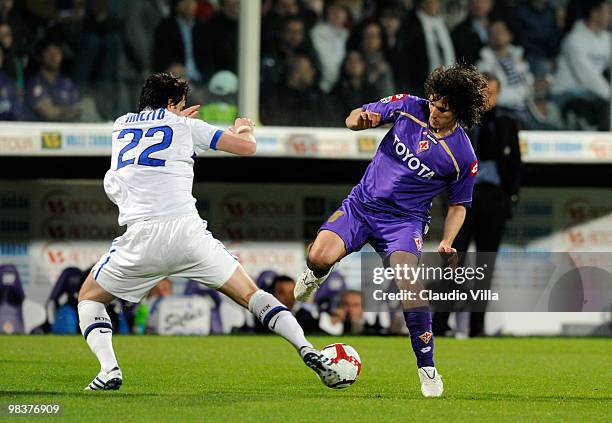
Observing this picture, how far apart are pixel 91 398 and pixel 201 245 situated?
40.7 inches

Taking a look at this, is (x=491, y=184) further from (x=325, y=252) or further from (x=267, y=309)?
(x=267, y=309)

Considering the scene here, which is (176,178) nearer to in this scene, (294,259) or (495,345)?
(495,345)

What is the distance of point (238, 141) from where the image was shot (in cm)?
737

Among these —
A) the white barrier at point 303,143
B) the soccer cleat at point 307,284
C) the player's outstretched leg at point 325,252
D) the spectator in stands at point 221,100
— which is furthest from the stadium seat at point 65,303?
the player's outstretched leg at point 325,252

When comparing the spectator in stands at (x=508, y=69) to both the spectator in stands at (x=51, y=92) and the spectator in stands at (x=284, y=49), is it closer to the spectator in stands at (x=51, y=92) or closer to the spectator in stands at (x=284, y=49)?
the spectator in stands at (x=284, y=49)

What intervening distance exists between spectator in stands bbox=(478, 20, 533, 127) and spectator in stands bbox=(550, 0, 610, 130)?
38 centimetres

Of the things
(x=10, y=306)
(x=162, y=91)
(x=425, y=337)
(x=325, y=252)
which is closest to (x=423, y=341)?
(x=425, y=337)

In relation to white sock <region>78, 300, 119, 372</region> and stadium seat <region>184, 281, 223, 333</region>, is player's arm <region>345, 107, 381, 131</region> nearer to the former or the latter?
white sock <region>78, 300, 119, 372</region>

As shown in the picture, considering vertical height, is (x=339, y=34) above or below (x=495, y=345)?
above

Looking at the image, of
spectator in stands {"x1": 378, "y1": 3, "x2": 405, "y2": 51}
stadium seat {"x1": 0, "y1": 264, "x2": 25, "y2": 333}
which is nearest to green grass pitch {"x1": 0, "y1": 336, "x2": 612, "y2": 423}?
stadium seat {"x1": 0, "y1": 264, "x2": 25, "y2": 333}

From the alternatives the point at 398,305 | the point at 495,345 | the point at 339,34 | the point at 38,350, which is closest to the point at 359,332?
the point at 398,305

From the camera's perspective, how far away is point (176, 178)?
7.55m

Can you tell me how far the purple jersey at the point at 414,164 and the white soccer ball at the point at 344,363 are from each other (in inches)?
42.6

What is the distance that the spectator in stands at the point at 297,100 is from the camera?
47.3ft
